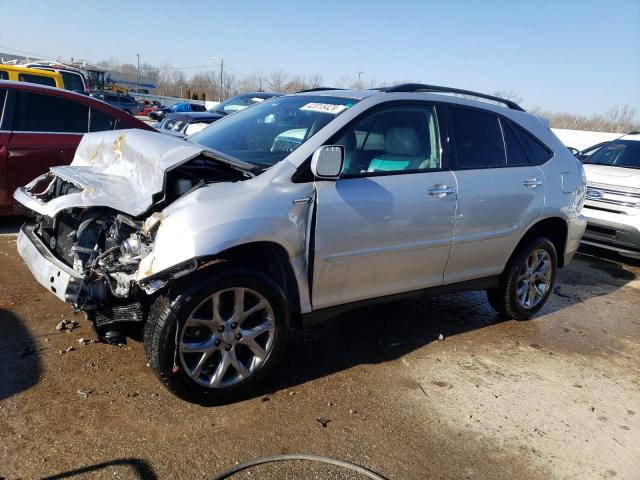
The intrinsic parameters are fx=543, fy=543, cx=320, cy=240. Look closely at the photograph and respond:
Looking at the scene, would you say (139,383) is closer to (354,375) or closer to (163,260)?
(163,260)

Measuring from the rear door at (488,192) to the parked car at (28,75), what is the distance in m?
9.71

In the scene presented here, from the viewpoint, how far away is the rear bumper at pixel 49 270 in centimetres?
290

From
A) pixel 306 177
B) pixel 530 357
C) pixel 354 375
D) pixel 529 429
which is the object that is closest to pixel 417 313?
pixel 530 357

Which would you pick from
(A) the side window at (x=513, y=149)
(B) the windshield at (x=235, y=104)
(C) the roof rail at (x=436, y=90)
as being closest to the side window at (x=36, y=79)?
(B) the windshield at (x=235, y=104)

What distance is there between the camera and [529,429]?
10.8ft

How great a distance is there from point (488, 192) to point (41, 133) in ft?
16.0

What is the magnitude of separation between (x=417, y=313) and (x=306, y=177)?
86.6 inches

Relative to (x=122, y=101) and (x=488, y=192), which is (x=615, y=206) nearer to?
(x=488, y=192)

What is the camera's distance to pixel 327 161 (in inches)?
126

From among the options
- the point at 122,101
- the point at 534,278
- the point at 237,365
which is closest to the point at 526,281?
the point at 534,278

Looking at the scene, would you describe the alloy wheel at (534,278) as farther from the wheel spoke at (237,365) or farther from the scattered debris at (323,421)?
the wheel spoke at (237,365)

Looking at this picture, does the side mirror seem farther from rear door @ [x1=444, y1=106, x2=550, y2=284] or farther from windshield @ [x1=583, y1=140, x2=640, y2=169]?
windshield @ [x1=583, y1=140, x2=640, y2=169]

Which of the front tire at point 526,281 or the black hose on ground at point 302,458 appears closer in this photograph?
the black hose on ground at point 302,458

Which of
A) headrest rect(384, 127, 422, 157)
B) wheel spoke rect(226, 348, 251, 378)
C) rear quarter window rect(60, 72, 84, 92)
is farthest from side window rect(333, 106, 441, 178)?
rear quarter window rect(60, 72, 84, 92)
